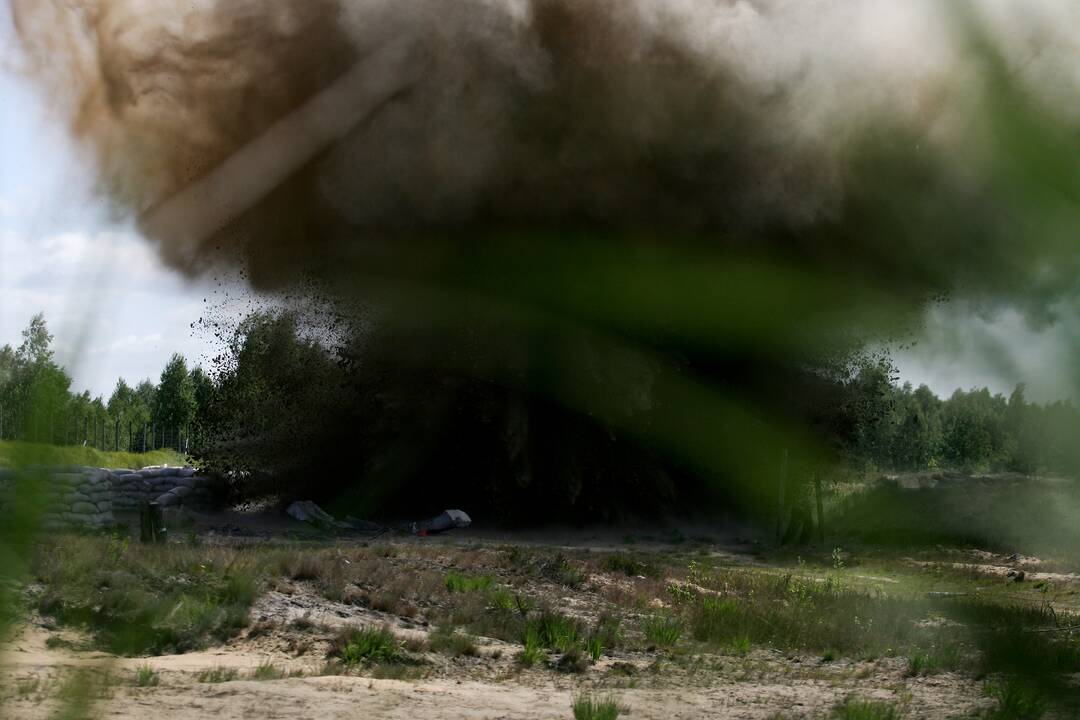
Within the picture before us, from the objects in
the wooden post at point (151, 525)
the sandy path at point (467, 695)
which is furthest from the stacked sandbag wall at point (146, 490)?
the sandy path at point (467, 695)

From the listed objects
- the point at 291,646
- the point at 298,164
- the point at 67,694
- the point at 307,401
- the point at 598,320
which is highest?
the point at 298,164

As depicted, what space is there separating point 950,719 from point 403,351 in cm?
2107

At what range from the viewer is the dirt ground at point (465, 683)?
682 centimetres

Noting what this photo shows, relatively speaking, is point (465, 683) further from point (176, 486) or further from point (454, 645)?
point (176, 486)

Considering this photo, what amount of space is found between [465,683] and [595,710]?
82.9 inches

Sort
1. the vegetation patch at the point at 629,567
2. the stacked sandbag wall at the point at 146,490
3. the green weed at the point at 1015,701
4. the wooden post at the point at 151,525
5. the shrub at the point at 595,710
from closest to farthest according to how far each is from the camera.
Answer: the green weed at the point at 1015,701, the shrub at the point at 595,710, the wooden post at the point at 151,525, the vegetation patch at the point at 629,567, the stacked sandbag wall at the point at 146,490

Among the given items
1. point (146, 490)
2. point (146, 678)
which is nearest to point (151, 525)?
point (146, 678)

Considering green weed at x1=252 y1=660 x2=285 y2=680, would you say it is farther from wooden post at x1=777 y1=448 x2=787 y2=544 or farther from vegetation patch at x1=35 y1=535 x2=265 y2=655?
wooden post at x1=777 y1=448 x2=787 y2=544

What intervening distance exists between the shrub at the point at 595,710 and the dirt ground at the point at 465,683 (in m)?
0.27

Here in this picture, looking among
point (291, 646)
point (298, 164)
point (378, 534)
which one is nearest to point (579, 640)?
point (291, 646)

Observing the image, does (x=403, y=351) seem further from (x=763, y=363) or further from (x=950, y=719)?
(x=950, y=719)

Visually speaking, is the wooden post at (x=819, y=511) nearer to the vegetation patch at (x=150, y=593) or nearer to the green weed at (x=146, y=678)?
the vegetation patch at (x=150, y=593)

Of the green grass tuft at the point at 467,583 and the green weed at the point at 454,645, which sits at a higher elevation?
the green grass tuft at the point at 467,583

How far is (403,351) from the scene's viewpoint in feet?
88.6
